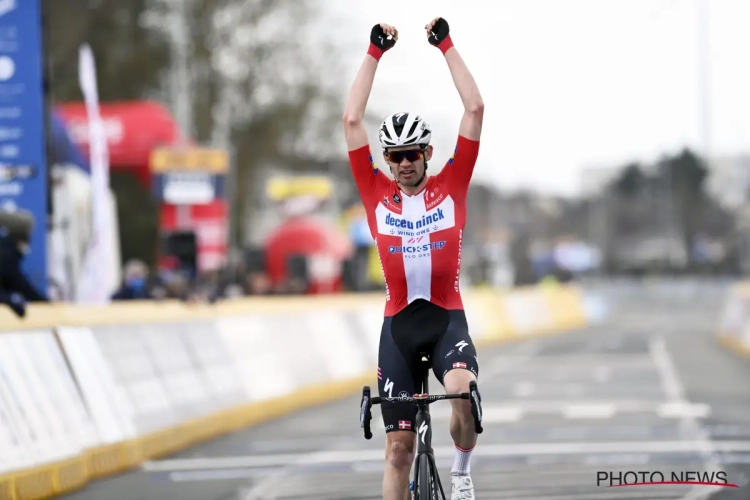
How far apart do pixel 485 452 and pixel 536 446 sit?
0.64 meters

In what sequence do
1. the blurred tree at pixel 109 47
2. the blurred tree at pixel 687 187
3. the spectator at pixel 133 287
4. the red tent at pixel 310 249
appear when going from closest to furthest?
the spectator at pixel 133 287 → the red tent at pixel 310 249 → the blurred tree at pixel 109 47 → the blurred tree at pixel 687 187

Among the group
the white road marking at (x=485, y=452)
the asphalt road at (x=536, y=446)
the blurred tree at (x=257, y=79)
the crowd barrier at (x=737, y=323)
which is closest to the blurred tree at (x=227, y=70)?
the blurred tree at (x=257, y=79)

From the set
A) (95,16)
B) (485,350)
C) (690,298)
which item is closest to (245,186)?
(95,16)

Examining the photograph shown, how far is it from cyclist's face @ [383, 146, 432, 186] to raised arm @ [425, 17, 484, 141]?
25 cm

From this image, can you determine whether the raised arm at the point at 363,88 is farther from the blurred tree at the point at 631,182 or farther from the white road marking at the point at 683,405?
the blurred tree at the point at 631,182

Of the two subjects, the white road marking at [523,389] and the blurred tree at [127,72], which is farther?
the blurred tree at [127,72]

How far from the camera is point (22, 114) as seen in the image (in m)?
15.6

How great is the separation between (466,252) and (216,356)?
67769 millimetres

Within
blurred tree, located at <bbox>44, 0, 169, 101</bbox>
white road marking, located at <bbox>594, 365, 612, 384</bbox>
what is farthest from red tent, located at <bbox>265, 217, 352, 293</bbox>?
white road marking, located at <bbox>594, 365, 612, 384</bbox>

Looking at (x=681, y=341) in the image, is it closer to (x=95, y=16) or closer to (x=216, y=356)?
(x=95, y=16)

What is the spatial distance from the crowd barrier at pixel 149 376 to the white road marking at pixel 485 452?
53cm

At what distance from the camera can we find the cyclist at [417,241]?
7.64 m

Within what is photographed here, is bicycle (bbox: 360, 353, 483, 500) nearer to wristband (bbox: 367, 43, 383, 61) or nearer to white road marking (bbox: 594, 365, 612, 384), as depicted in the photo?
wristband (bbox: 367, 43, 383, 61)

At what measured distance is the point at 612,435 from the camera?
14695 mm
